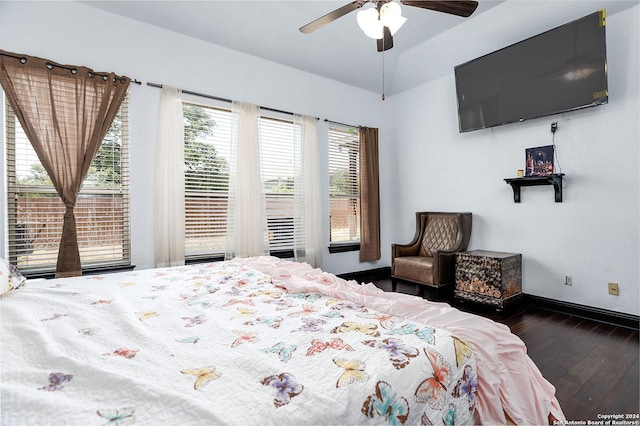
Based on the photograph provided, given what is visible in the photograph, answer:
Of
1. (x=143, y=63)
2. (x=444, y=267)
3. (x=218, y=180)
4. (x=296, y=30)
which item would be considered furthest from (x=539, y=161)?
(x=143, y=63)

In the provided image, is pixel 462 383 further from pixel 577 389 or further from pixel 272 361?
pixel 577 389

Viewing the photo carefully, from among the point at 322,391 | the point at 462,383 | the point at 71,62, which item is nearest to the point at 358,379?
the point at 322,391

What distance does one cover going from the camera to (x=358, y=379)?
31.2 inches

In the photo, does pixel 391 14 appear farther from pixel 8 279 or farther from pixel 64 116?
pixel 64 116

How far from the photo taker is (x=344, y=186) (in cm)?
470

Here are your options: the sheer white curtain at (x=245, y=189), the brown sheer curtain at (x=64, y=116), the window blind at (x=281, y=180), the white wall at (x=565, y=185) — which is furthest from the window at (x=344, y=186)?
the brown sheer curtain at (x=64, y=116)

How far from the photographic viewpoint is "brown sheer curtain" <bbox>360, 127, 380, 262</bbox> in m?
4.72

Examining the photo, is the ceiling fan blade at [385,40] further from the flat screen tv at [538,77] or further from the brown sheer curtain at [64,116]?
the brown sheer curtain at [64,116]

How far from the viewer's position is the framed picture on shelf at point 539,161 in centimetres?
329

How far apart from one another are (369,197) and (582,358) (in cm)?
310

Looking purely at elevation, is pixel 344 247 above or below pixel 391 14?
below

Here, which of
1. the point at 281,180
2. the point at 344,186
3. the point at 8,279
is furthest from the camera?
the point at 344,186

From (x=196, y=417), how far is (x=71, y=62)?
11.5ft

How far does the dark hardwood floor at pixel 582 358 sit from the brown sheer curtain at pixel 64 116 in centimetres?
379
